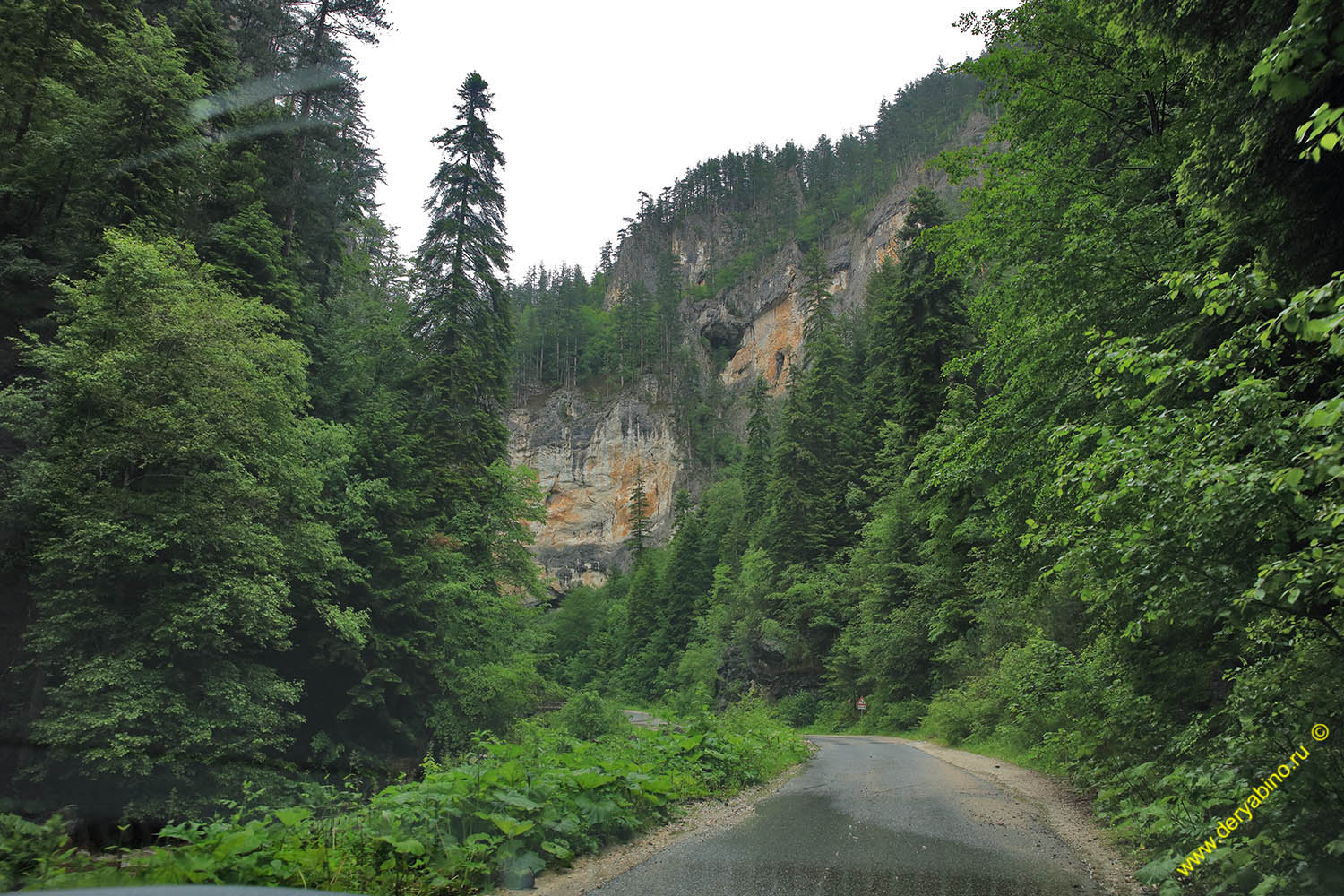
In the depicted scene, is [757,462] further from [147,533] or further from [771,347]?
[771,347]

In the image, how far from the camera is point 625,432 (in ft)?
271

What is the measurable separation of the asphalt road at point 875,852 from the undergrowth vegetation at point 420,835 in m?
0.83

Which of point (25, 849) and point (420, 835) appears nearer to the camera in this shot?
point (25, 849)

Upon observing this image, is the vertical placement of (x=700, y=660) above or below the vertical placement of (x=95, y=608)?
below

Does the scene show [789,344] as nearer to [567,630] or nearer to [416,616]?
[567,630]

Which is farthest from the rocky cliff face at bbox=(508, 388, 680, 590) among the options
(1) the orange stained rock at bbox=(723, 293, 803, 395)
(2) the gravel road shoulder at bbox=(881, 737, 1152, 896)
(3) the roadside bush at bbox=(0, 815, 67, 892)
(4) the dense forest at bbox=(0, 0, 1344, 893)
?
(3) the roadside bush at bbox=(0, 815, 67, 892)

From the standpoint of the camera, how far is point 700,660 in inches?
1690

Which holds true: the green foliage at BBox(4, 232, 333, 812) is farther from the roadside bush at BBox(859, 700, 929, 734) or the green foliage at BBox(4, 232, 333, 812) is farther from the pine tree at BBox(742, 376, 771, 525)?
the pine tree at BBox(742, 376, 771, 525)

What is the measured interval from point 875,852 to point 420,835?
3.68 meters

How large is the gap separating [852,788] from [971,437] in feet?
16.9

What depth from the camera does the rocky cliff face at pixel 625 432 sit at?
80.6 metres

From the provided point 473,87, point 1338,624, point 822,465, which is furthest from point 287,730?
point 822,465

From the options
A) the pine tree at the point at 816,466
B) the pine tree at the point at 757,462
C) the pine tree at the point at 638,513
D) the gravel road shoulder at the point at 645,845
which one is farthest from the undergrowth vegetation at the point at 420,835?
the pine tree at the point at 638,513

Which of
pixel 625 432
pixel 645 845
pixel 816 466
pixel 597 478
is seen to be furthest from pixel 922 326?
pixel 597 478
